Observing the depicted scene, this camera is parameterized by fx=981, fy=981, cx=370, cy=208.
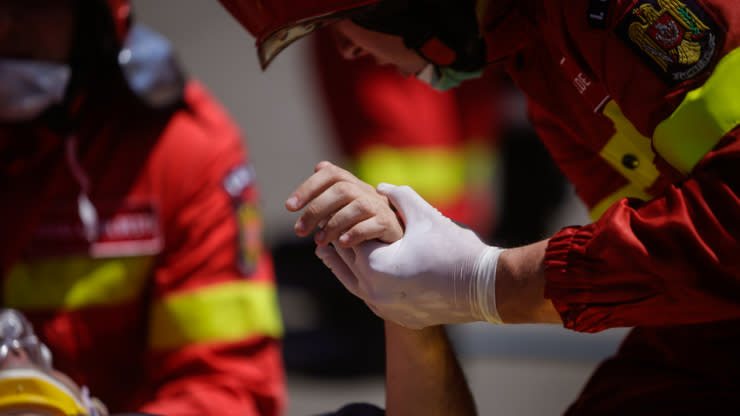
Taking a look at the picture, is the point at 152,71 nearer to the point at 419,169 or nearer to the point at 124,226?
the point at 124,226

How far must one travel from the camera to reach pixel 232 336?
2348 millimetres

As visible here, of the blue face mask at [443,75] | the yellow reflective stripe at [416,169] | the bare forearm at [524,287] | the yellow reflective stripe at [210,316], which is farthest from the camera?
the yellow reflective stripe at [416,169]

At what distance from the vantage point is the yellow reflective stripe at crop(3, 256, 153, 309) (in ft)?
7.48

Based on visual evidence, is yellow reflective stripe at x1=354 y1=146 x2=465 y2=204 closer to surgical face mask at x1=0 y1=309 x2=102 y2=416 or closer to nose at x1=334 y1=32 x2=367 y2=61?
nose at x1=334 y1=32 x2=367 y2=61

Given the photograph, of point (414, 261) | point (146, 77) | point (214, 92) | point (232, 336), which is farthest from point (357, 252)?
point (214, 92)

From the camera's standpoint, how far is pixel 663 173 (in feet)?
5.21

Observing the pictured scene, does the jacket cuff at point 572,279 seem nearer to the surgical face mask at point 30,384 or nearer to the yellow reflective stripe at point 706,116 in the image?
the yellow reflective stripe at point 706,116

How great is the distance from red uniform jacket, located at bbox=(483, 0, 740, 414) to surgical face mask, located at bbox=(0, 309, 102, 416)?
2.69 feet

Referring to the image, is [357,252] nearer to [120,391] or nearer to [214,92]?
[120,391]

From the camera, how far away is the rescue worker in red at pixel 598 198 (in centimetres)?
129

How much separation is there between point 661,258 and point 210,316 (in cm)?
132

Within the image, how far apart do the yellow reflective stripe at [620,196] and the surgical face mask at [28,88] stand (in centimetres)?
124

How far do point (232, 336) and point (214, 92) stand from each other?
15.0 ft

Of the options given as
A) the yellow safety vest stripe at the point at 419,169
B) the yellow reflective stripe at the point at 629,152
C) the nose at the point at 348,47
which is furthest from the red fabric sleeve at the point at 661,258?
the yellow safety vest stripe at the point at 419,169
